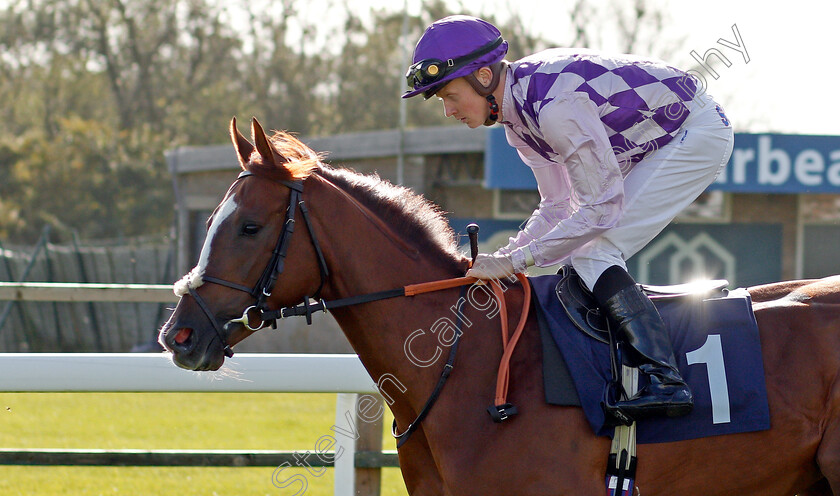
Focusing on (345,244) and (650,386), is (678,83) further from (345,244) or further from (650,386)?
(345,244)

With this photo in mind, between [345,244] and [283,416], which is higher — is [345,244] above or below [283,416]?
above

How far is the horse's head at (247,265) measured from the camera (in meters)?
2.68

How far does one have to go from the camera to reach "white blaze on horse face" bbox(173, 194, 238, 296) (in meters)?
2.70

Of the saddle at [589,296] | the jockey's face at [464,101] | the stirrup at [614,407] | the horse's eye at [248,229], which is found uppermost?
the jockey's face at [464,101]

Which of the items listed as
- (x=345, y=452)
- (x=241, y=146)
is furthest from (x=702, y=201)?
(x=241, y=146)

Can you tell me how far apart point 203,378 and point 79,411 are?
233 inches

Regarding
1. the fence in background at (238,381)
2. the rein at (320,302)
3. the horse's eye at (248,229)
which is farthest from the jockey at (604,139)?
the fence in background at (238,381)

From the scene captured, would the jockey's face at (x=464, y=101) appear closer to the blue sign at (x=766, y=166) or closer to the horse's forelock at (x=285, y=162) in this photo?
the horse's forelock at (x=285, y=162)

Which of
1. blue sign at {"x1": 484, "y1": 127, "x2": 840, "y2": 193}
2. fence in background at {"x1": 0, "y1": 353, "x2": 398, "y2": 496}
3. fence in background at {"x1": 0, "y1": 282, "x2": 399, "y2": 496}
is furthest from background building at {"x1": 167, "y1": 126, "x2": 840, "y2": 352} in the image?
fence in background at {"x1": 0, "y1": 353, "x2": 398, "y2": 496}

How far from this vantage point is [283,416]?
8828mm

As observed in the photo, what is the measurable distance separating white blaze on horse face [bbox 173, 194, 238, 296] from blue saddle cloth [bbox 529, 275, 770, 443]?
1.02 m

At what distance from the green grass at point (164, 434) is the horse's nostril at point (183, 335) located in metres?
1.70

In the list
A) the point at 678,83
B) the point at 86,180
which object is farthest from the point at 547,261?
the point at 86,180

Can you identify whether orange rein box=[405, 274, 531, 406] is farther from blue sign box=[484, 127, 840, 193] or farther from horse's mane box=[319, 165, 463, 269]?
blue sign box=[484, 127, 840, 193]
